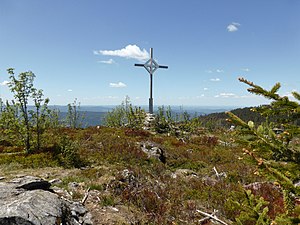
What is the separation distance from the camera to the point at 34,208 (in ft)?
17.4

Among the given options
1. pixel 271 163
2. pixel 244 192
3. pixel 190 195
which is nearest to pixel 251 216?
pixel 244 192

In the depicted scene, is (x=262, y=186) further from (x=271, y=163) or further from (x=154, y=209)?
(x=271, y=163)

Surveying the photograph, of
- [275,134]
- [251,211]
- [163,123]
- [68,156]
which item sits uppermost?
[275,134]

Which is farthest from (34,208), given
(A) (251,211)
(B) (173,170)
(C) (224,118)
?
(C) (224,118)

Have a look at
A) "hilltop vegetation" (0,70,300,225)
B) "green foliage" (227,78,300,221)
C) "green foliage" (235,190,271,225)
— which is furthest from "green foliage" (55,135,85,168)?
"green foliage" (227,78,300,221)

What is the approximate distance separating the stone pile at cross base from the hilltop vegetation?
0.58m

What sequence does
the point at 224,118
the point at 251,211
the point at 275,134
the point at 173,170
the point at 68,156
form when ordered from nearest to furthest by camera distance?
the point at 275,134
the point at 251,211
the point at 68,156
the point at 173,170
the point at 224,118

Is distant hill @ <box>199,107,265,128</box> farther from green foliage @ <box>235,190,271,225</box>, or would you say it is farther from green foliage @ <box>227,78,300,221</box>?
green foliage @ <box>235,190,271,225</box>

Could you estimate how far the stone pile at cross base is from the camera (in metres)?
4.89

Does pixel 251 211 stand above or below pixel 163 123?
above

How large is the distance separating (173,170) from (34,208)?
8.47 meters

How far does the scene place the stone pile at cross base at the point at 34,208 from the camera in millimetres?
4895

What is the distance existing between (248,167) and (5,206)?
11.9 m

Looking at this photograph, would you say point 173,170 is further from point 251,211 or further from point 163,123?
point 163,123
